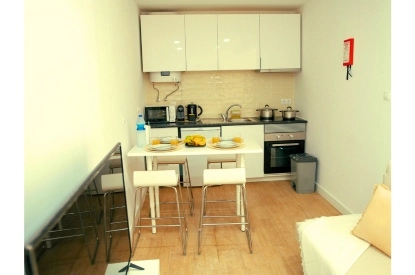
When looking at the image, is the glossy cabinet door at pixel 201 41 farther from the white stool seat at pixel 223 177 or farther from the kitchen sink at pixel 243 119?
the white stool seat at pixel 223 177

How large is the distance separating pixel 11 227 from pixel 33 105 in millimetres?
942

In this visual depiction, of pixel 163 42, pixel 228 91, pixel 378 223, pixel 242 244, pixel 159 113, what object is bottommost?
pixel 242 244

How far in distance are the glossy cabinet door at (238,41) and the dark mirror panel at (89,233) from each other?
3.36 meters

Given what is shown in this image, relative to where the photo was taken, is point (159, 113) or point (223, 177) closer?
point (223, 177)

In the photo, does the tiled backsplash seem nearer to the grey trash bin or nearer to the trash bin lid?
Answer: the trash bin lid

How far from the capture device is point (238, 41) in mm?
4672

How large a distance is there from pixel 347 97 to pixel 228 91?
207 centimetres

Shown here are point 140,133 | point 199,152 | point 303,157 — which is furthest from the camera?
point 303,157

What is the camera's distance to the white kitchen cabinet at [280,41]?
15.3ft

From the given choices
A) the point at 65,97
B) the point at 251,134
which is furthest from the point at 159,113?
the point at 65,97

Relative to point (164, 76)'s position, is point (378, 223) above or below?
below

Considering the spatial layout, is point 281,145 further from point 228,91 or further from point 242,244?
point 242,244

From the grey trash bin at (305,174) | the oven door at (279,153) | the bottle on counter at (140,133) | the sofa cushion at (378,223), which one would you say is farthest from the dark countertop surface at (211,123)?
the sofa cushion at (378,223)
